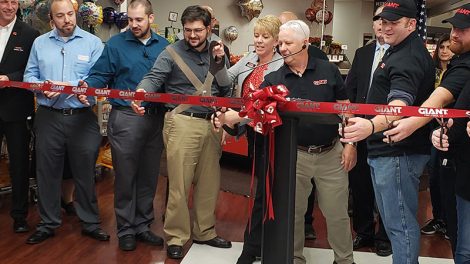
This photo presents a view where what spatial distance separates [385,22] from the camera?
2.36 meters

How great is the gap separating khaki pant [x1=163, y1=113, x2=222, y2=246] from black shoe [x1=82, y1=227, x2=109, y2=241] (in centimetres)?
52

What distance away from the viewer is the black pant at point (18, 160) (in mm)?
3740

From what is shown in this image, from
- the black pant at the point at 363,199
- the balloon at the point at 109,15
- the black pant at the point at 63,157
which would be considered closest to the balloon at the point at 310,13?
the balloon at the point at 109,15

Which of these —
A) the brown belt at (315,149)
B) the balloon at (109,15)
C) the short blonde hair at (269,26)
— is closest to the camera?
the brown belt at (315,149)

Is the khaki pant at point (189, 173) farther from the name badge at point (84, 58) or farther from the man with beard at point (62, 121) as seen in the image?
the name badge at point (84, 58)

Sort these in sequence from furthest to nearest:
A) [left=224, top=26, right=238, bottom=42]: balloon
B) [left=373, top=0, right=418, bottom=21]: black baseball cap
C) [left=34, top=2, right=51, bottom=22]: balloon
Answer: [left=224, top=26, right=238, bottom=42]: balloon < [left=34, top=2, right=51, bottom=22]: balloon < [left=373, top=0, right=418, bottom=21]: black baseball cap

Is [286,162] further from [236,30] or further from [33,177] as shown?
[236,30]

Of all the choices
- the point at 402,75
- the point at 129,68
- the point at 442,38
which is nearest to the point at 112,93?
the point at 129,68

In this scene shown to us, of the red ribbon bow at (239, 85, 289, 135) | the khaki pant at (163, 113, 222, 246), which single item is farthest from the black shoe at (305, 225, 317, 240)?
the red ribbon bow at (239, 85, 289, 135)

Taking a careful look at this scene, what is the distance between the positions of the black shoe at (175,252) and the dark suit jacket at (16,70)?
151cm

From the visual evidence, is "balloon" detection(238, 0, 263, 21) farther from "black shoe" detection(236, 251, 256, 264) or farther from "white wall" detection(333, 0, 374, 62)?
"black shoe" detection(236, 251, 256, 264)

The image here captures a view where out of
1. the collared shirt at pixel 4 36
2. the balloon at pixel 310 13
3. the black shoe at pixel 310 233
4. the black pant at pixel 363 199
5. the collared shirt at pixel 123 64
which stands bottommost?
the black shoe at pixel 310 233

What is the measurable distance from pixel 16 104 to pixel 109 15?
227 cm

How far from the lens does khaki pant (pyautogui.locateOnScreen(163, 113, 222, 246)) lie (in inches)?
131
